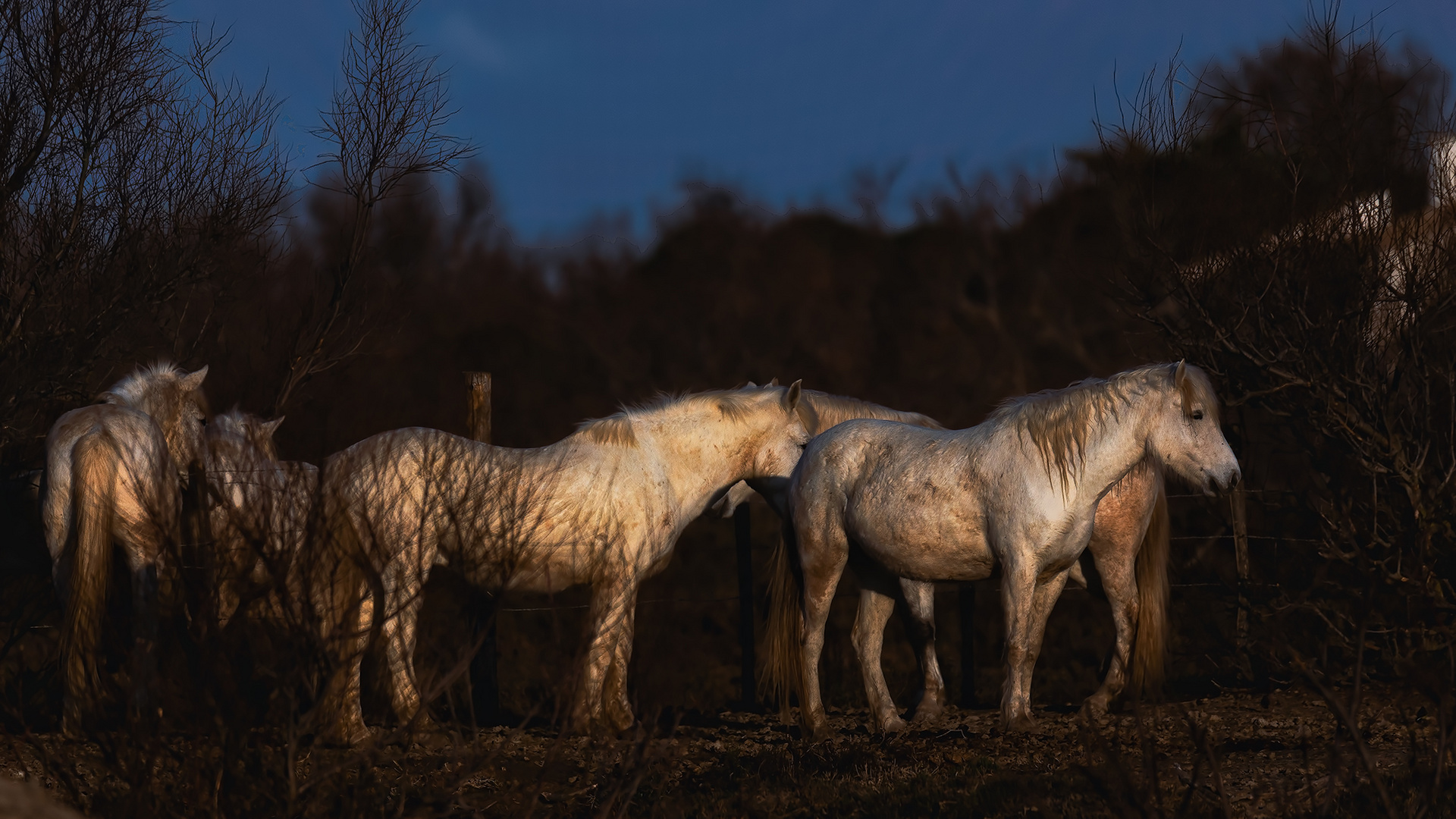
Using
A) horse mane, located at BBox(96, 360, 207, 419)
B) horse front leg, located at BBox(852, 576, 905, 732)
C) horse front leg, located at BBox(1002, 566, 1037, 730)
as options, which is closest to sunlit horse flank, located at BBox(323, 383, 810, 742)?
horse front leg, located at BBox(852, 576, 905, 732)

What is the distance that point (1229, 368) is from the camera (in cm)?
728

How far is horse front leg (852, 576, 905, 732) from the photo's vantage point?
6.78m

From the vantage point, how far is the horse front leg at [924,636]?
7113mm

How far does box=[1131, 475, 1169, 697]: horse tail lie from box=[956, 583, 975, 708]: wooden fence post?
1.15 meters

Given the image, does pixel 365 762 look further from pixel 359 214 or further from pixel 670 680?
pixel 359 214

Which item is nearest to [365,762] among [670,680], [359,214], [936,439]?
[670,680]

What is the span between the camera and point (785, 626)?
7.14m

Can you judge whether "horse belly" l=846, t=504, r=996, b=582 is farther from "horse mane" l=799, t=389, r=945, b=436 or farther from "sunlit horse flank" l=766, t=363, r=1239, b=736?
"horse mane" l=799, t=389, r=945, b=436

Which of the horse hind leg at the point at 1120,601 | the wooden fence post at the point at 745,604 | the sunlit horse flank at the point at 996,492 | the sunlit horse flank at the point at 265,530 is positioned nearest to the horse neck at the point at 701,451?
the sunlit horse flank at the point at 996,492

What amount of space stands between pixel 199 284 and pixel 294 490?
512 centimetres

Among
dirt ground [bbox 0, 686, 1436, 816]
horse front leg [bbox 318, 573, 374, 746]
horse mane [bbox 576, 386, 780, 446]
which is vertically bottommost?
dirt ground [bbox 0, 686, 1436, 816]

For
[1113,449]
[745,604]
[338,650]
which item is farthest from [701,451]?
[338,650]

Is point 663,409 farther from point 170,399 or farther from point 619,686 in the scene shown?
point 170,399

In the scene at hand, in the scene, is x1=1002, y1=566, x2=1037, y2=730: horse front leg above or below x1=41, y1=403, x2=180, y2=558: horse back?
below
